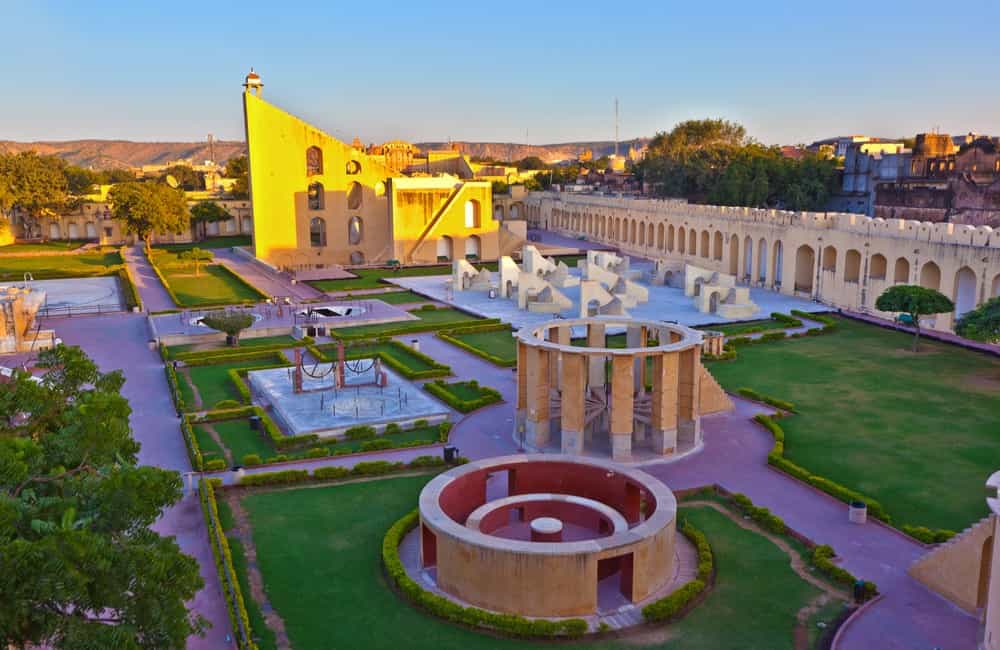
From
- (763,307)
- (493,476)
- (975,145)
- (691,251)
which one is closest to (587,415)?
(493,476)

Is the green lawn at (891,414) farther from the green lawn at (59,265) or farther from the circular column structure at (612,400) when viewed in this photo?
the green lawn at (59,265)

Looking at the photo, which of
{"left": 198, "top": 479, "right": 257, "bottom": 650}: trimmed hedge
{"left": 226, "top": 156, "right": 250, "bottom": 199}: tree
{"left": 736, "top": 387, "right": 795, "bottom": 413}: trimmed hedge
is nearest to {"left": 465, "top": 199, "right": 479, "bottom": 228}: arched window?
{"left": 226, "top": 156, "right": 250, "bottom": 199}: tree

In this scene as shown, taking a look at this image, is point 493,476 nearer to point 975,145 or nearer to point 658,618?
point 658,618

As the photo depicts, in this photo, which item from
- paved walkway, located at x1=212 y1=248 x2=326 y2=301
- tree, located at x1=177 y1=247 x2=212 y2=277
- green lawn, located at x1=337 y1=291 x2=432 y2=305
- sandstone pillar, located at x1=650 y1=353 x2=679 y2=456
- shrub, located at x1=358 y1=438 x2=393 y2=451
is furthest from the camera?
tree, located at x1=177 y1=247 x2=212 y2=277

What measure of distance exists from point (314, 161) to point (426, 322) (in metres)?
34.5

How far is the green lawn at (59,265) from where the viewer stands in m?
54.2

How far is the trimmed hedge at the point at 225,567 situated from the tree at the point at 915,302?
27.3 metres

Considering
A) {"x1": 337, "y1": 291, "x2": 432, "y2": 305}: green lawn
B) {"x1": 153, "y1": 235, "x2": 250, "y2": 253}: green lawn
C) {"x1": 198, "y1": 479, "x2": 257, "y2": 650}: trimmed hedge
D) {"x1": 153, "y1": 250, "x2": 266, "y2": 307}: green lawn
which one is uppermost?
{"x1": 153, "y1": 235, "x2": 250, "y2": 253}: green lawn

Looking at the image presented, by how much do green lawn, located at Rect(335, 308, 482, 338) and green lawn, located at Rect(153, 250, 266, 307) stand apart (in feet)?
30.1

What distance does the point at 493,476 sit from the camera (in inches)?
818

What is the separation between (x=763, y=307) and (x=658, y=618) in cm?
3263

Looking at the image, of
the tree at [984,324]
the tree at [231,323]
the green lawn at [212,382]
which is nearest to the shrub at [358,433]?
the green lawn at [212,382]

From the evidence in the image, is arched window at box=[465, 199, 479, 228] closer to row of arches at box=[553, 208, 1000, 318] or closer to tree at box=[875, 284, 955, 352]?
row of arches at box=[553, 208, 1000, 318]

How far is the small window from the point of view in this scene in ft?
210
